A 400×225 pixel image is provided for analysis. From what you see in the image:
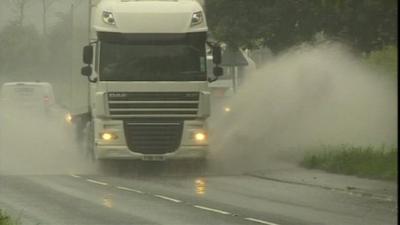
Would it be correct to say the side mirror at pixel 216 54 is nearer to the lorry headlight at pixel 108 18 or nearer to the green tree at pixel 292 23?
the lorry headlight at pixel 108 18

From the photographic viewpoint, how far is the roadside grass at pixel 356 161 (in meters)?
22.3

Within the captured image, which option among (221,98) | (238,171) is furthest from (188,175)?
(221,98)

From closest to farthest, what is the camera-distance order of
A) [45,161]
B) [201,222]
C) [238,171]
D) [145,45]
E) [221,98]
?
[201,222], [145,45], [238,171], [45,161], [221,98]

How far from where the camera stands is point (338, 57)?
28.2 m

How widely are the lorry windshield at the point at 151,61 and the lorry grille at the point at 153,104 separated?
33 centimetres

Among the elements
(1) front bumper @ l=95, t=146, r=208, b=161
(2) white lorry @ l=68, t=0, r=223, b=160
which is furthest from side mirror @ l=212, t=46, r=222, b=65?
(1) front bumper @ l=95, t=146, r=208, b=161

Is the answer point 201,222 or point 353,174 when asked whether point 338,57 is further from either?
point 201,222

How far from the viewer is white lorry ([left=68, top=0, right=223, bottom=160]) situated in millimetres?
22500

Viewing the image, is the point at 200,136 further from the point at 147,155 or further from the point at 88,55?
the point at 88,55

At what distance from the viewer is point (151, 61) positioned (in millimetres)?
22562

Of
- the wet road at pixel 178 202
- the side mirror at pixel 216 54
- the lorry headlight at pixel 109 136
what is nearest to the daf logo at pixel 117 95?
the lorry headlight at pixel 109 136

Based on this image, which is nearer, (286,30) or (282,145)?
(282,145)

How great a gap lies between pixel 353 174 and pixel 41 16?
30.7 ft

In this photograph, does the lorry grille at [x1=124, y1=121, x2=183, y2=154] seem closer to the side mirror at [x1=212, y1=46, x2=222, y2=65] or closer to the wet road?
the wet road
